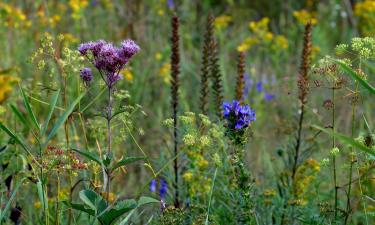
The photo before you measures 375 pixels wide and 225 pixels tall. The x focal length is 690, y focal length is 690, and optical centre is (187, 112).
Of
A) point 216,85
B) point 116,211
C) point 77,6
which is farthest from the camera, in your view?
point 77,6

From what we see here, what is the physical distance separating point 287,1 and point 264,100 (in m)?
2.81

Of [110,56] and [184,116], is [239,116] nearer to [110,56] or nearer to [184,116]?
[184,116]

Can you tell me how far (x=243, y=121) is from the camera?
2.43 m

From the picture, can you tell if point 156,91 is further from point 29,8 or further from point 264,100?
point 29,8

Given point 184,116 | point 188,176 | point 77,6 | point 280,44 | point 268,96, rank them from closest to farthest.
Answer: point 184,116 < point 188,176 < point 268,96 < point 77,6 < point 280,44

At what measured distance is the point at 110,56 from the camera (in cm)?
212

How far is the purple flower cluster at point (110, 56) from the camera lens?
2.12 metres

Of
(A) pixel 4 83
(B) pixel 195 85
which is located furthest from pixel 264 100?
(A) pixel 4 83

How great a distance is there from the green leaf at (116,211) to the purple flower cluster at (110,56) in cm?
37

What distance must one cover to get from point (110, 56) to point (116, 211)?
1.55ft

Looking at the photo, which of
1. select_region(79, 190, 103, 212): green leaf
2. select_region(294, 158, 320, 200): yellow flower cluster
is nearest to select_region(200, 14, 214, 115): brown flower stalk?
select_region(294, 158, 320, 200): yellow flower cluster

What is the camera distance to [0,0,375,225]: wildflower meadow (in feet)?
7.30

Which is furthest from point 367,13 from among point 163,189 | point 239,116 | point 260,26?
point 239,116

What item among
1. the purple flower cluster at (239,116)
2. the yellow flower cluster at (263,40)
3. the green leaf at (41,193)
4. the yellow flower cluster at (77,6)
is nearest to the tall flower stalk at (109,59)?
the green leaf at (41,193)
